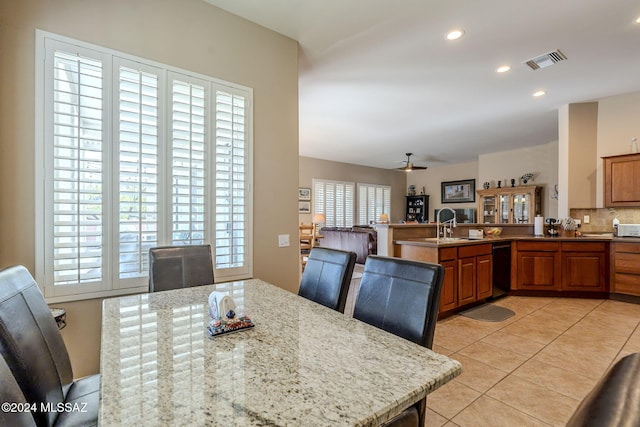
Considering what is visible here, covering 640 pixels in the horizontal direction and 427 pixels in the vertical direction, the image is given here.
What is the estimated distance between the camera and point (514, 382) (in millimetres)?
2232

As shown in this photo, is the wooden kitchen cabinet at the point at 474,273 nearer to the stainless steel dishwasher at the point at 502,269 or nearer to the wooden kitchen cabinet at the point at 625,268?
the stainless steel dishwasher at the point at 502,269

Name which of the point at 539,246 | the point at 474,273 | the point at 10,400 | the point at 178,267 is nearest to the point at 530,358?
the point at 474,273

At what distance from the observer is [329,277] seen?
178 cm

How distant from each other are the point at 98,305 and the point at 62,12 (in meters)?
1.94

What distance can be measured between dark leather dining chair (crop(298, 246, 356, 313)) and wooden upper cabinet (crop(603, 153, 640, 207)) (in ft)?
15.8

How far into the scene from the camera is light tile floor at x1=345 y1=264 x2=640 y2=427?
1.92 metres

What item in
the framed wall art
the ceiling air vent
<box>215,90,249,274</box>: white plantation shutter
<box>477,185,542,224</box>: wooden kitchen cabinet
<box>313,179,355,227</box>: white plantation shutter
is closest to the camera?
<box>215,90,249,274</box>: white plantation shutter

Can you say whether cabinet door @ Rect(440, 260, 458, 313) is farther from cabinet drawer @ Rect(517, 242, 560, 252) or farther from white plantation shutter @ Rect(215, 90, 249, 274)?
white plantation shutter @ Rect(215, 90, 249, 274)

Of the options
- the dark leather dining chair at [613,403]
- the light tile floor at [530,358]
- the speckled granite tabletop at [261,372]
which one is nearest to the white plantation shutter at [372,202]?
the light tile floor at [530,358]

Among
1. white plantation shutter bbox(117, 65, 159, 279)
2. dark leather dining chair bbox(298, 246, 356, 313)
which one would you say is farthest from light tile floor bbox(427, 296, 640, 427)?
white plantation shutter bbox(117, 65, 159, 279)

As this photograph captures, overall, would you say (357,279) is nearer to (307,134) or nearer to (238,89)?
(307,134)

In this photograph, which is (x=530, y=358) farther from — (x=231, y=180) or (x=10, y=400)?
(x=10, y=400)

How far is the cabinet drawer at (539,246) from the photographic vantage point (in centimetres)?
444

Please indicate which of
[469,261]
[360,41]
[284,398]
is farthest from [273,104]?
[469,261]
